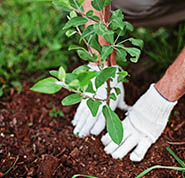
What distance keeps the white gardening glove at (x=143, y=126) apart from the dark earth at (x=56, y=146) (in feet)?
0.14

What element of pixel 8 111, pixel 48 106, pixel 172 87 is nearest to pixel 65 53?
pixel 48 106

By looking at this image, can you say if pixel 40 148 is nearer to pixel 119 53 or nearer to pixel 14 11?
pixel 119 53

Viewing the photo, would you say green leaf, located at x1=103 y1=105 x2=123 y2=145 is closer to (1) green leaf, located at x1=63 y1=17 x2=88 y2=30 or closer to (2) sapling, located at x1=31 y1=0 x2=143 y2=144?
(2) sapling, located at x1=31 y1=0 x2=143 y2=144

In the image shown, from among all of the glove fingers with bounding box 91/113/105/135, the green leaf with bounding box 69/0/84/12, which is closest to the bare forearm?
the glove fingers with bounding box 91/113/105/135

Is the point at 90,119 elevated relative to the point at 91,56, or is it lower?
lower

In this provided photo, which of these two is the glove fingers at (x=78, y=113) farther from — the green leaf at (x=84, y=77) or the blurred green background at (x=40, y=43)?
the green leaf at (x=84, y=77)

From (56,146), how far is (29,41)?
1085 mm

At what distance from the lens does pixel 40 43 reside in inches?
85.6

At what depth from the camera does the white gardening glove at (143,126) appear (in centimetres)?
141

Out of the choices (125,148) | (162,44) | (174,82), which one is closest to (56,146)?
(125,148)

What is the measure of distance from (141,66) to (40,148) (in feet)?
3.25

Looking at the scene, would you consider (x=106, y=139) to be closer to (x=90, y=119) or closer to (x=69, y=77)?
(x=90, y=119)

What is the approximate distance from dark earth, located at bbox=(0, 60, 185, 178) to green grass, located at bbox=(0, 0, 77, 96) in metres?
0.22

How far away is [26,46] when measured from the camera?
2.17m
